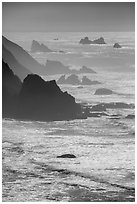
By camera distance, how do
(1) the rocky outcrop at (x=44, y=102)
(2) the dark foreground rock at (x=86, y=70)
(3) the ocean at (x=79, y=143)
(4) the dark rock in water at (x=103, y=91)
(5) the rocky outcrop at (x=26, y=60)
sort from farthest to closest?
1. (1) the rocky outcrop at (x=44, y=102)
2. (5) the rocky outcrop at (x=26, y=60)
3. (2) the dark foreground rock at (x=86, y=70)
4. (4) the dark rock in water at (x=103, y=91)
5. (3) the ocean at (x=79, y=143)

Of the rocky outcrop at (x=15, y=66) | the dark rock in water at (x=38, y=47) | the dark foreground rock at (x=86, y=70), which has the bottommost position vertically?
the dark foreground rock at (x=86, y=70)

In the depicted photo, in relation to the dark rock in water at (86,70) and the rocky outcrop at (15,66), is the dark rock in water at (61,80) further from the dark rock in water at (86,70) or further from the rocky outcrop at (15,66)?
the rocky outcrop at (15,66)

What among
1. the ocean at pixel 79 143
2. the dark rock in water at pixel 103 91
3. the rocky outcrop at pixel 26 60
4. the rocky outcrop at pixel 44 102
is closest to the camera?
the ocean at pixel 79 143

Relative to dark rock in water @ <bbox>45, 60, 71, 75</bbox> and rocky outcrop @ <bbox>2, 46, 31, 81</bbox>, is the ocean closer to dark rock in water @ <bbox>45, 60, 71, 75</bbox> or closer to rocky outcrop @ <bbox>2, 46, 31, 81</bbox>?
dark rock in water @ <bbox>45, 60, 71, 75</bbox>

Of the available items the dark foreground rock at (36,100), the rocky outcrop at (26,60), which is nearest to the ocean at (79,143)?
the rocky outcrop at (26,60)

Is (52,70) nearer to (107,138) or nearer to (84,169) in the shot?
(107,138)

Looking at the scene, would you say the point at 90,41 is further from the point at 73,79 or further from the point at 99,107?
the point at 99,107

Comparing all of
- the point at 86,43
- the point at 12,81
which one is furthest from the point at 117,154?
the point at 12,81

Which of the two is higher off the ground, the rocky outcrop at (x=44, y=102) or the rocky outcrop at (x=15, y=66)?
the rocky outcrop at (x=15, y=66)
